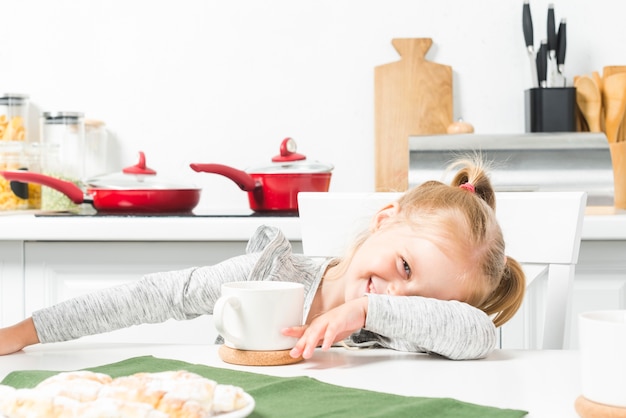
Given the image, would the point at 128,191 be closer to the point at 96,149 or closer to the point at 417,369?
the point at 96,149

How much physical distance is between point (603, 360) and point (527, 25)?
1.68 m

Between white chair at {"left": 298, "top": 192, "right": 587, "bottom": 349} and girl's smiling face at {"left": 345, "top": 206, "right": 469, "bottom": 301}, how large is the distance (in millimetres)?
183

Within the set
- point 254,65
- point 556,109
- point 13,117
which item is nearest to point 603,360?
point 556,109

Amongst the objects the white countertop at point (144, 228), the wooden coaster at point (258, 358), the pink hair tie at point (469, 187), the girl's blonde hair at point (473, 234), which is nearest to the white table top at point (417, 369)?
the wooden coaster at point (258, 358)

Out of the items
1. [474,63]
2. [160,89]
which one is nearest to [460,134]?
[474,63]

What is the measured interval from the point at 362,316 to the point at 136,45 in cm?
159

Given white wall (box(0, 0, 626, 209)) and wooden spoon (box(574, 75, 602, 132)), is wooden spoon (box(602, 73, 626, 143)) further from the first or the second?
white wall (box(0, 0, 626, 209))

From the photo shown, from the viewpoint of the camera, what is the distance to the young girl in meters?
0.87

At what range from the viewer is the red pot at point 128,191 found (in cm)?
185

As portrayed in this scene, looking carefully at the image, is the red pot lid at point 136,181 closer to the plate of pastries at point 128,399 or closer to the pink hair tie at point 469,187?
the pink hair tie at point 469,187

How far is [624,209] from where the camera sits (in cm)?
206

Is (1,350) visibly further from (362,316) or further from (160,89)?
(160,89)

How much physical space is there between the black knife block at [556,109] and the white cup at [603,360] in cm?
156

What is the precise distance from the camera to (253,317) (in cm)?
80
